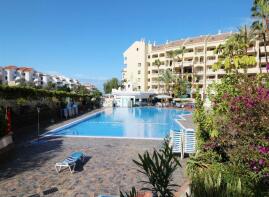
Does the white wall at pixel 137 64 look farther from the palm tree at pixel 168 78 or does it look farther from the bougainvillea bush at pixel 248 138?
the bougainvillea bush at pixel 248 138

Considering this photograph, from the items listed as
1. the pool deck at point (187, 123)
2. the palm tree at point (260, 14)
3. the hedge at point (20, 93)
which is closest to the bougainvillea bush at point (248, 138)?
the pool deck at point (187, 123)

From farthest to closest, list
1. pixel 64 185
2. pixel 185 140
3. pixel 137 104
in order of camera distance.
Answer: pixel 137 104 < pixel 185 140 < pixel 64 185

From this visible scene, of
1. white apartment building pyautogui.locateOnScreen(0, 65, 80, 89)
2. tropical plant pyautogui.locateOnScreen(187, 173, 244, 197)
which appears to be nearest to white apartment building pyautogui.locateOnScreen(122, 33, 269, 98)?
white apartment building pyautogui.locateOnScreen(0, 65, 80, 89)

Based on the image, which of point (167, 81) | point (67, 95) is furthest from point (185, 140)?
point (167, 81)

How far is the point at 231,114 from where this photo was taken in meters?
6.44

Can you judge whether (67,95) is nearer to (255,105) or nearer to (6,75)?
(255,105)

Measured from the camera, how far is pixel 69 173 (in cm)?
902

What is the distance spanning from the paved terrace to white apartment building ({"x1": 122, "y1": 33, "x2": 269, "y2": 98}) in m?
46.5

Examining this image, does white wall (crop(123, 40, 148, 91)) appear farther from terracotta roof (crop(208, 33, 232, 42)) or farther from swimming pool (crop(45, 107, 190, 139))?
swimming pool (crop(45, 107, 190, 139))

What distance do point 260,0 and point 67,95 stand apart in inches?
1033

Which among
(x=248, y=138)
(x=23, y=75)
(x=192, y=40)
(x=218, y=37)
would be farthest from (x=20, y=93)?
(x=23, y=75)

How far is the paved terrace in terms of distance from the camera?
759cm

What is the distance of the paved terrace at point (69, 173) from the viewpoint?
759cm

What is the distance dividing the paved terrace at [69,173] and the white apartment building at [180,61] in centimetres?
4649
